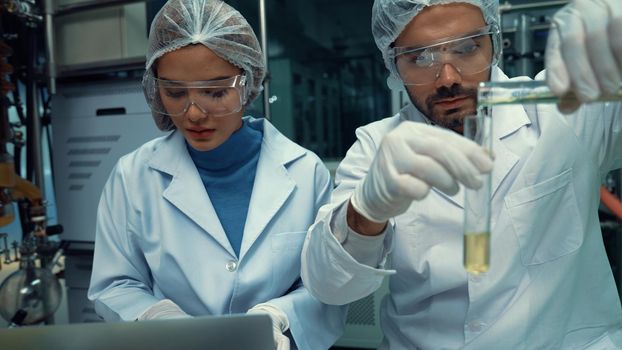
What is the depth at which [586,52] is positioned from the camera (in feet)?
2.33

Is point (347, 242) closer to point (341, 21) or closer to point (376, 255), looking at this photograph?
point (376, 255)

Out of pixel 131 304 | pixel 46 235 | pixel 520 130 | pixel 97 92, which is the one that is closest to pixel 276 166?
pixel 131 304

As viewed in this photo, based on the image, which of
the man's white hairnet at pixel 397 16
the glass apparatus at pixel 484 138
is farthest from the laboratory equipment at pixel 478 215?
the man's white hairnet at pixel 397 16

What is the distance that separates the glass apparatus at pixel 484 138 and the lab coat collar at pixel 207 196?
627 millimetres

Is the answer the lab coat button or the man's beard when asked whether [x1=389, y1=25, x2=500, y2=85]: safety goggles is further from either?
the lab coat button

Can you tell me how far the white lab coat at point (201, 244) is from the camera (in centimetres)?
126

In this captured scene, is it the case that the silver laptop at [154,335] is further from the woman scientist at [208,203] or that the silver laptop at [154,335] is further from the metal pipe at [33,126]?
the metal pipe at [33,126]

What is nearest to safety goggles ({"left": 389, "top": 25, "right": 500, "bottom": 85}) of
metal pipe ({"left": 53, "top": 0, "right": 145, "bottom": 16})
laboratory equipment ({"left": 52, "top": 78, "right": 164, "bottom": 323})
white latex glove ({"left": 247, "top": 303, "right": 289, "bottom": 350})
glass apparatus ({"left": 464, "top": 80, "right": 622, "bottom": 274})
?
glass apparatus ({"left": 464, "top": 80, "right": 622, "bottom": 274})

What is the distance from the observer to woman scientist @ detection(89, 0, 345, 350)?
4.10ft

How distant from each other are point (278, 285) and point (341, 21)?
127 inches

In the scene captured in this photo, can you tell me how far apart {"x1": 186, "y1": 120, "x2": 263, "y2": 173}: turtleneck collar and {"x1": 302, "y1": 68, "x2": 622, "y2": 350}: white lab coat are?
0.32 meters

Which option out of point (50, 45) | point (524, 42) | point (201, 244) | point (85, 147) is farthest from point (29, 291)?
point (524, 42)

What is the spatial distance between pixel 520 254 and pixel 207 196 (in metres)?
0.76

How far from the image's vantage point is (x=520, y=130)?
3.80 feet
